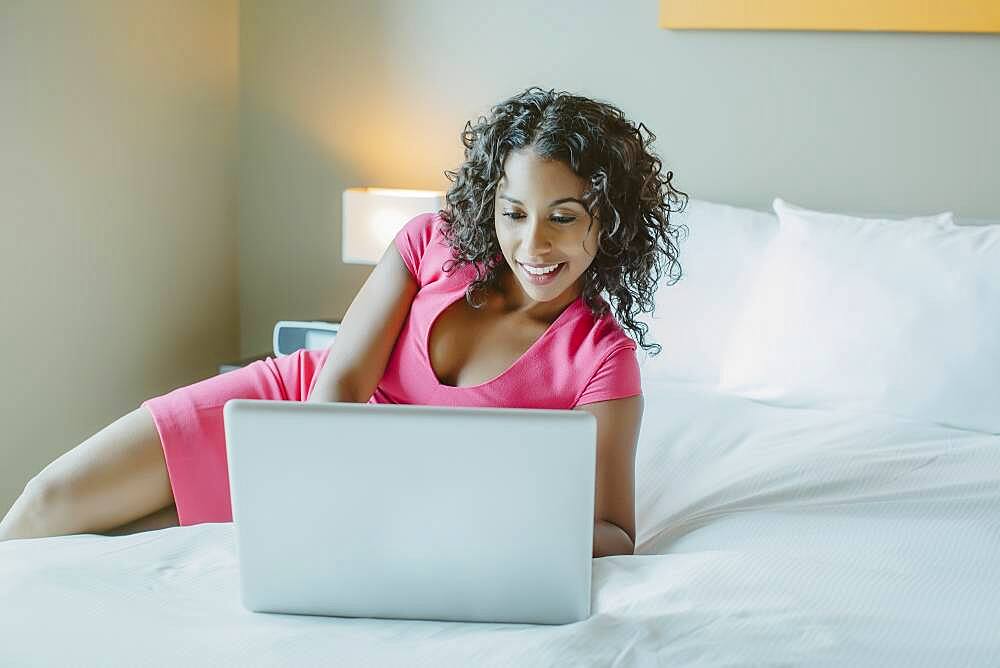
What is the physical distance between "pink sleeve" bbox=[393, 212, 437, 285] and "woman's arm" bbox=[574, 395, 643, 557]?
415 mm

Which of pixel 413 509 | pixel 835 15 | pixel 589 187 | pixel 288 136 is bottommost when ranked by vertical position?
pixel 413 509

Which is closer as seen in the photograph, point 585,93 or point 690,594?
point 690,594

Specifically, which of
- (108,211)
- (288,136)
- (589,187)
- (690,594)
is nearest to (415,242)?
(589,187)

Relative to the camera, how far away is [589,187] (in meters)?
1.55

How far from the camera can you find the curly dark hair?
155cm

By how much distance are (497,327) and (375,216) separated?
137 cm

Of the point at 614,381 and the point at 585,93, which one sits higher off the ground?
the point at 585,93

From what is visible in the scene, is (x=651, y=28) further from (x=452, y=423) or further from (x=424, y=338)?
(x=452, y=423)

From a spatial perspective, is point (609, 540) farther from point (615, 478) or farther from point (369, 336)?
point (369, 336)

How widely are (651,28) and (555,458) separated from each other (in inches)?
86.5

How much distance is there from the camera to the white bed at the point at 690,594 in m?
1.09

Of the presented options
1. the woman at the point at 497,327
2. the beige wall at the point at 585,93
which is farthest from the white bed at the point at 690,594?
the beige wall at the point at 585,93

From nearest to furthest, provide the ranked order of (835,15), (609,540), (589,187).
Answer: (609,540)
(589,187)
(835,15)

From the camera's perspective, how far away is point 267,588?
1148 millimetres
